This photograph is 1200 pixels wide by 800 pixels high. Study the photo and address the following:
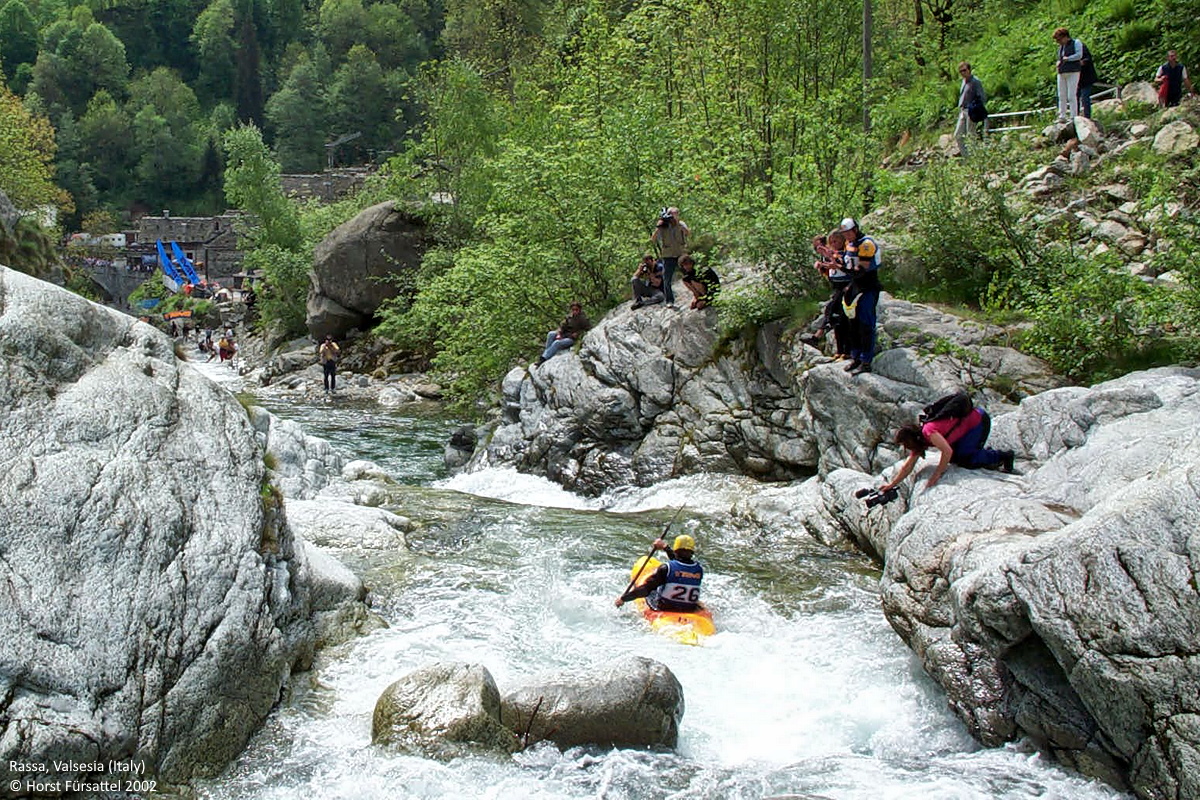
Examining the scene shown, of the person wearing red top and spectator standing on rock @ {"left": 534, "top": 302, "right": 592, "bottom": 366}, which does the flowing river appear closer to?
the person wearing red top

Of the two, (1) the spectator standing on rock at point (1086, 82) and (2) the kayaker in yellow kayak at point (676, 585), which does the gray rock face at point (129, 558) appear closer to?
(2) the kayaker in yellow kayak at point (676, 585)

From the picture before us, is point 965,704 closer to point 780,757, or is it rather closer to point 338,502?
point 780,757

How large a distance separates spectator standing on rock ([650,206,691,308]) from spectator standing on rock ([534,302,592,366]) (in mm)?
2564

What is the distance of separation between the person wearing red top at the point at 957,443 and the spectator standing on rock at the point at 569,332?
35.4ft

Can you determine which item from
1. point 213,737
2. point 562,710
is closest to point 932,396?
point 562,710

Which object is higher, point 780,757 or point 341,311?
point 341,311

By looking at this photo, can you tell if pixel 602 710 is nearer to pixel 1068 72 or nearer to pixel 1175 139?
pixel 1175 139

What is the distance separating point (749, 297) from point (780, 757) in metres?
10.1

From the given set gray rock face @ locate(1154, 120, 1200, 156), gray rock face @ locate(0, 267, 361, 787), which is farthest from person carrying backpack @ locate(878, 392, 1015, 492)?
gray rock face @ locate(1154, 120, 1200, 156)

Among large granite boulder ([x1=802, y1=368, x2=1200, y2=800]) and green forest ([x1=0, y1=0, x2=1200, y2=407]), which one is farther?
green forest ([x1=0, y1=0, x2=1200, y2=407])

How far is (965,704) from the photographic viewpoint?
837 centimetres

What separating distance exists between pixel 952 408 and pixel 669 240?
8917 mm

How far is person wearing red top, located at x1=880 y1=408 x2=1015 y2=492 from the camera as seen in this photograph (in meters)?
10.4

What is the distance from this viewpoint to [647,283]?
19.7 metres
